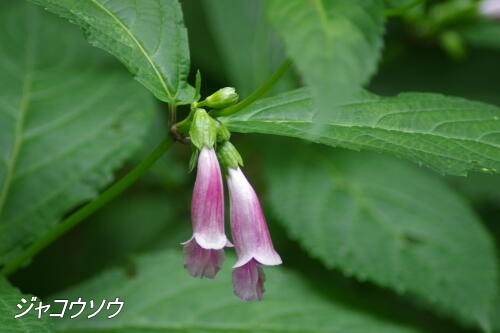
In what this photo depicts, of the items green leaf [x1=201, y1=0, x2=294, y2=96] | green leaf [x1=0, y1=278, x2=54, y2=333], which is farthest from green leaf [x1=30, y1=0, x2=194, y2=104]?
green leaf [x1=201, y1=0, x2=294, y2=96]

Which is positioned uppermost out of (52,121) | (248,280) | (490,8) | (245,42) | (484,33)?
(490,8)

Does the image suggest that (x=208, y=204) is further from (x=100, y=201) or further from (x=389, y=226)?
(x=389, y=226)

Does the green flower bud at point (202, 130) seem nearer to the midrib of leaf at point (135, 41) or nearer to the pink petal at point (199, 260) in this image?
the midrib of leaf at point (135, 41)

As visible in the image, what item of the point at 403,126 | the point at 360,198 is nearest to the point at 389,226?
the point at 360,198

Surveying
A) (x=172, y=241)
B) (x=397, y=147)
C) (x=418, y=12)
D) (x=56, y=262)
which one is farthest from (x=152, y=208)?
(x=397, y=147)

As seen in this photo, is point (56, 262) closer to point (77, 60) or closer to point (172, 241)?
point (172, 241)

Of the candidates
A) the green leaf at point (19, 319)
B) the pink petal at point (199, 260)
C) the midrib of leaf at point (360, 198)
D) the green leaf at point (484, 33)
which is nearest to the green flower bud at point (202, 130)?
the pink petal at point (199, 260)

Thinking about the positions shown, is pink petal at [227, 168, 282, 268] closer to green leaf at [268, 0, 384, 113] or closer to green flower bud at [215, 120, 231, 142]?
green flower bud at [215, 120, 231, 142]
